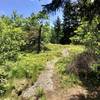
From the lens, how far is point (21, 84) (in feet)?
78.7

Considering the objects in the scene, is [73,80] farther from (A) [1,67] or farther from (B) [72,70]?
(A) [1,67]

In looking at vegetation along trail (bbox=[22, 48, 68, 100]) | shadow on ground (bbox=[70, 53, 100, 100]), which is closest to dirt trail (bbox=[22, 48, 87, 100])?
vegetation along trail (bbox=[22, 48, 68, 100])

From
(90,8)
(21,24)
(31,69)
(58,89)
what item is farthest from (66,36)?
(90,8)

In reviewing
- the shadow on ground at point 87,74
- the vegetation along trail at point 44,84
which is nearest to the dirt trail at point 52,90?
the vegetation along trail at point 44,84

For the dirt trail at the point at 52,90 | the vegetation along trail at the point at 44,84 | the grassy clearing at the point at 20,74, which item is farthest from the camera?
the grassy clearing at the point at 20,74

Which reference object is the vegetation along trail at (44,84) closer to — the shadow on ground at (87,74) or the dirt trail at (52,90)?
the dirt trail at (52,90)

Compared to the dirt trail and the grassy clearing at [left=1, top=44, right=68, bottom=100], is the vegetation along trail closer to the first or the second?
the dirt trail

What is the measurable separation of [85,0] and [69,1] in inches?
26.0

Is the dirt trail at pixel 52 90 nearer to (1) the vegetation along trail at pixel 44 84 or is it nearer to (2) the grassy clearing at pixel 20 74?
(1) the vegetation along trail at pixel 44 84

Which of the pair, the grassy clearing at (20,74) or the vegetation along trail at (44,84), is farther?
the grassy clearing at (20,74)

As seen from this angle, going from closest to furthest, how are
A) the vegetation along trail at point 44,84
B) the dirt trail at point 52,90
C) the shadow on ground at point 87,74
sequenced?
the dirt trail at point 52,90
the vegetation along trail at point 44,84
the shadow on ground at point 87,74

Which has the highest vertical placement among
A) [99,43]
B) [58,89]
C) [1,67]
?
[99,43]

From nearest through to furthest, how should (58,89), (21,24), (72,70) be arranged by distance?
(58,89) → (72,70) → (21,24)

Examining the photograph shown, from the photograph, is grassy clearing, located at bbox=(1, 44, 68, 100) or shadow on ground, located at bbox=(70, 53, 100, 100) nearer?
shadow on ground, located at bbox=(70, 53, 100, 100)
